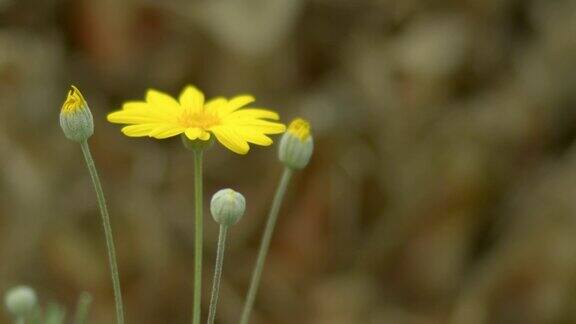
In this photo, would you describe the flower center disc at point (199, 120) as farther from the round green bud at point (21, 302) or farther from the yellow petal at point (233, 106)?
the round green bud at point (21, 302)

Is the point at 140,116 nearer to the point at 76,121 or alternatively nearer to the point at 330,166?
the point at 76,121

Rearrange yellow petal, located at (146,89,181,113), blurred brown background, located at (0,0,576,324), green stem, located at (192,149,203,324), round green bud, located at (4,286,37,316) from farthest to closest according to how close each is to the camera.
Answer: blurred brown background, located at (0,0,576,324), round green bud, located at (4,286,37,316), yellow petal, located at (146,89,181,113), green stem, located at (192,149,203,324)

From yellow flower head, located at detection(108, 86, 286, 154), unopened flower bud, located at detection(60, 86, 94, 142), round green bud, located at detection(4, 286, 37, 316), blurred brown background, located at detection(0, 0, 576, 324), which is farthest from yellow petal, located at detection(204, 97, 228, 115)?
blurred brown background, located at detection(0, 0, 576, 324)

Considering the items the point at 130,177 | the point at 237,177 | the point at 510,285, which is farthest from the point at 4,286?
the point at 510,285

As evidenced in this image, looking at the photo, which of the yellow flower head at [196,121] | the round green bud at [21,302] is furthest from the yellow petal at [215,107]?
the round green bud at [21,302]

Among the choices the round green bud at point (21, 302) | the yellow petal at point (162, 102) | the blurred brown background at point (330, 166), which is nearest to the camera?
the yellow petal at point (162, 102)

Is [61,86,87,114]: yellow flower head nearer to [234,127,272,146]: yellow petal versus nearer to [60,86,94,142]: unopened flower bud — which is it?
[60,86,94,142]: unopened flower bud

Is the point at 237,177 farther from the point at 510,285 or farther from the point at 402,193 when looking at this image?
the point at 510,285
